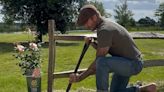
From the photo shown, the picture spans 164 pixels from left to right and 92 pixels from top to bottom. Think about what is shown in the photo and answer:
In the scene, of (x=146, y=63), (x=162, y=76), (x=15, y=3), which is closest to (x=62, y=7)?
(x=15, y=3)

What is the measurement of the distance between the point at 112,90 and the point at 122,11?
57942 mm

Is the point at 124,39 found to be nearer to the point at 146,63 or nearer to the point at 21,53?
the point at 21,53

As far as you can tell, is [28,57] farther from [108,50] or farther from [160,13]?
[160,13]

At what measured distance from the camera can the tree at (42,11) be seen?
27.0 m

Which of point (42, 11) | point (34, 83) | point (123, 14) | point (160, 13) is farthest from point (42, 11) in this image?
point (160, 13)

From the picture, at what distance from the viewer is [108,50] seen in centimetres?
517

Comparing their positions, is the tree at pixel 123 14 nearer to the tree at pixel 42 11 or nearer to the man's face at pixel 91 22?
the tree at pixel 42 11

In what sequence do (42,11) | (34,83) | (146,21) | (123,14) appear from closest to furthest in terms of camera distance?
(34,83), (42,11), (123,14), (146,21)

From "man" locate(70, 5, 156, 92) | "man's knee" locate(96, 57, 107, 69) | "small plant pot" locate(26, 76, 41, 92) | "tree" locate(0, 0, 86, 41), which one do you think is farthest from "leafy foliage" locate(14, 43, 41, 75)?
"tree" locate(0, 0, 86, 41)

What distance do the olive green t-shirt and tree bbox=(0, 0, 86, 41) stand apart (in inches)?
851

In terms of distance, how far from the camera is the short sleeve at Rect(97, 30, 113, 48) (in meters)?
5.02

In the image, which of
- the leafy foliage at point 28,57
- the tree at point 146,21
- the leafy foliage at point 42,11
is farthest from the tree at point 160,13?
the leafy foliage at point 28,57

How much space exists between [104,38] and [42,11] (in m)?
22.6

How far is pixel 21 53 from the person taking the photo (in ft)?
20.9
